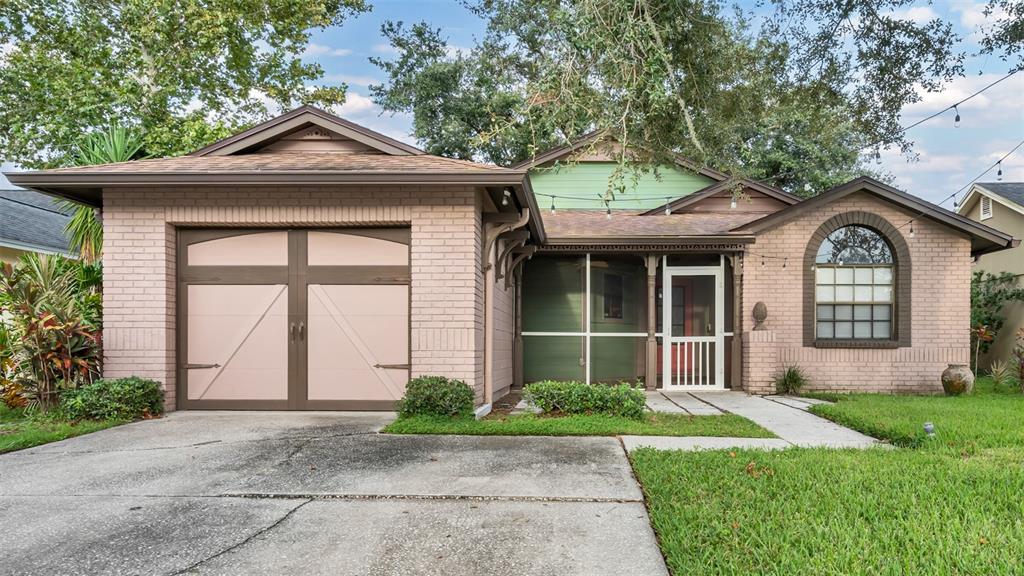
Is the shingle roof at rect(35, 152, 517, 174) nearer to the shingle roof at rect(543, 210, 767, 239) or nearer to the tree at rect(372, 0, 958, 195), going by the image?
the tree at rect(372, 0, 958, 195)

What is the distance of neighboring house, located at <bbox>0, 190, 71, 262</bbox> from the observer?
1214 cm

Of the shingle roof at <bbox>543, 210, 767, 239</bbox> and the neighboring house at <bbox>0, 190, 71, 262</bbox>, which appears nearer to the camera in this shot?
the shingle roof at <bbox>543, 210, 767, 239</bbox>

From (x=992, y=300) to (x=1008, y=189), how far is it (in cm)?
362

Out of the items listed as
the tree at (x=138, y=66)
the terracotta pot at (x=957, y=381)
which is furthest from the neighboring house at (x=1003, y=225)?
the tree at (x=138, y=66)

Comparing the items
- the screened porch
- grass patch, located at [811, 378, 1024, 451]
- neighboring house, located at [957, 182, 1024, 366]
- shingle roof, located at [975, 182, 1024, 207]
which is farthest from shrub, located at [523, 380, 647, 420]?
shingle roof, located at [975, 182, 1024, 207]

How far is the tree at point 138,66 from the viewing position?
54.1 feet

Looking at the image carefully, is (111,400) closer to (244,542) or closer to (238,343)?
(238,343)

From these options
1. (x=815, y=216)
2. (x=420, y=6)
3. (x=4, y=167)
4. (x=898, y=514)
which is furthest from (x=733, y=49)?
(x=4, y=167)

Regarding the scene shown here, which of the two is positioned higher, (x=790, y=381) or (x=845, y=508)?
(x=845, y=508)

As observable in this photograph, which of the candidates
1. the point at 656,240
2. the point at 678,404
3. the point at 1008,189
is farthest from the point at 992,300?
the point at 678,404

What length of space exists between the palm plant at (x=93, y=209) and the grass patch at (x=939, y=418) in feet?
33.9

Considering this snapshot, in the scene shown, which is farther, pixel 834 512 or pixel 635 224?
pixel 635 224

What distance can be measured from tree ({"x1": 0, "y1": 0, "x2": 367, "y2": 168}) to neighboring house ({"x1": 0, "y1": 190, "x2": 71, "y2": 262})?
1408mm

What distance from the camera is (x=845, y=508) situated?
11.9ft
